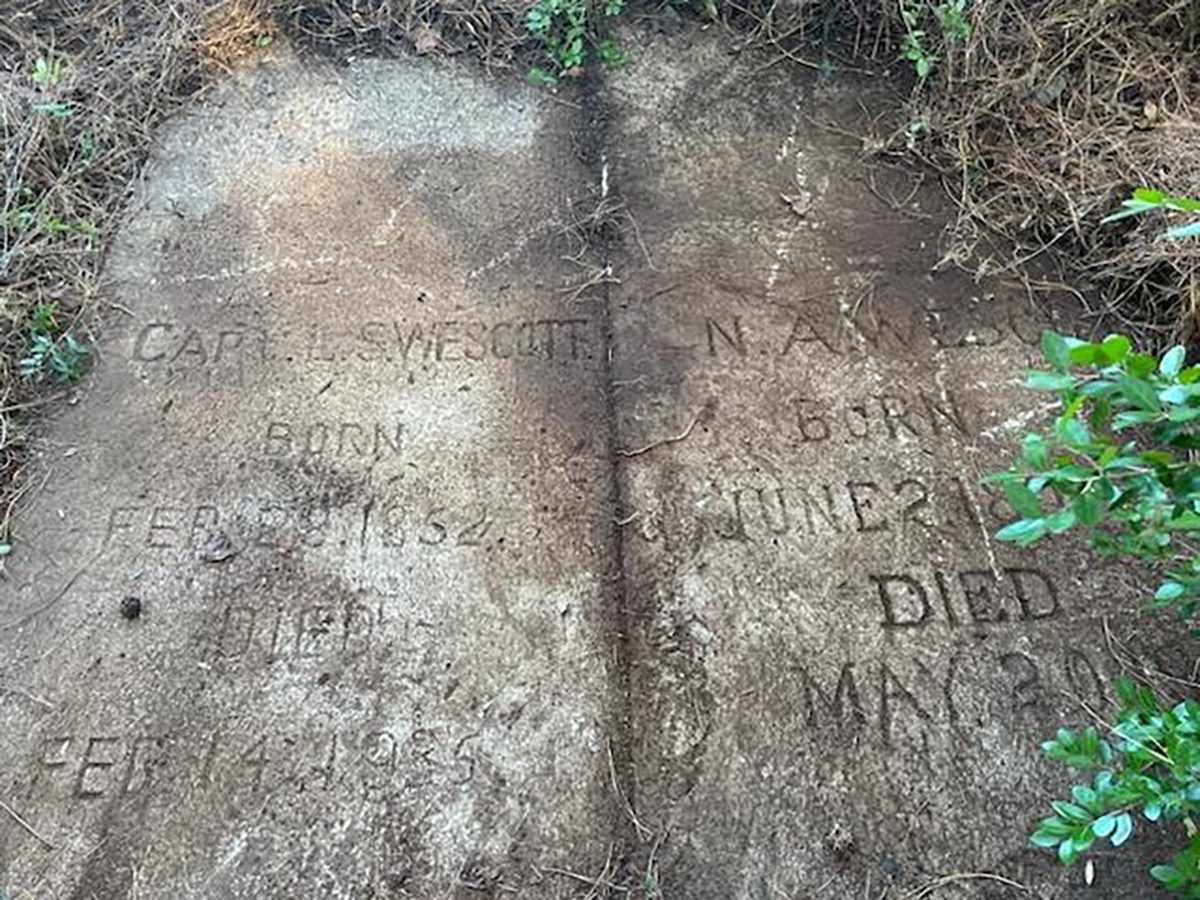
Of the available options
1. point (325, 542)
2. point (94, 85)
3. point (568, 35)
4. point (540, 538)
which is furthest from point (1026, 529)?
point (94, 85)

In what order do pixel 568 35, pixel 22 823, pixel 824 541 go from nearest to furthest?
pixel 22 823 < pixel 824 541 < pixel 568 35

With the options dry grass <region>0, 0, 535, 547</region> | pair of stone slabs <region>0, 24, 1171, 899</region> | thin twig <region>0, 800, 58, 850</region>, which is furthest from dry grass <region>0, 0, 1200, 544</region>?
thin twig <region>0, 800, 58, 850</region>

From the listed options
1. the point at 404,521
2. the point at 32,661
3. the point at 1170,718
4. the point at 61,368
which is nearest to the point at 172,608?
the point at 32,661

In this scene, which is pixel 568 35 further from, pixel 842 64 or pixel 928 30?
pixel 928 30

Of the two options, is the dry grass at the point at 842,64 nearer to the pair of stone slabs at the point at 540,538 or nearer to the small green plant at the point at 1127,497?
the pair of stone slabs at the point at 540,538

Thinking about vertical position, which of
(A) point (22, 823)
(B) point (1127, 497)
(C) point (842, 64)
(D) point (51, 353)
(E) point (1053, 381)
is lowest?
(A) point (22, 823)

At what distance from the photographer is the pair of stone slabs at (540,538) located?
1954 mm

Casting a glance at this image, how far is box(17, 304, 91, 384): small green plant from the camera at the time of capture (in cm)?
259

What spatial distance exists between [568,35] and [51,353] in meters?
1.62

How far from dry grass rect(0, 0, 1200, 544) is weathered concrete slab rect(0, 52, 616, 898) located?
16 centimetres

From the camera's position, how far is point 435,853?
6.32 feet

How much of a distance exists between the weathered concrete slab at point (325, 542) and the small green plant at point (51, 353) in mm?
70

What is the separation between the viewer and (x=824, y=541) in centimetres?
228

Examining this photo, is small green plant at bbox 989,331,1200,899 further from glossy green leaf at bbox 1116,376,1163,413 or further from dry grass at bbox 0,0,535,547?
dry grass at bbox 0,0,535,547
